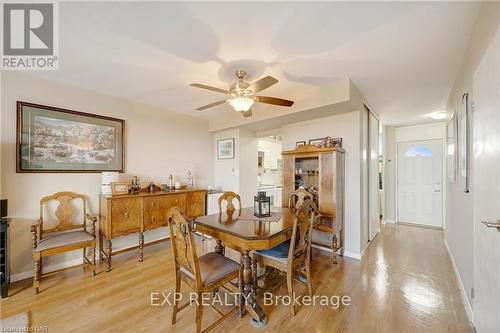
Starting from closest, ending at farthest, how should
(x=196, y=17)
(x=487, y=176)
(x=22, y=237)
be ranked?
(x=487, y=176), (x=196, y=17), (x=22, y=237)

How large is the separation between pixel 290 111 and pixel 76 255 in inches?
144

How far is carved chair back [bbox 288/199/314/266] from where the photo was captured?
5.87 ft

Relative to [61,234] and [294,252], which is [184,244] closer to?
[294,252]

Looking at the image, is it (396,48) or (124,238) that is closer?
(396,48)

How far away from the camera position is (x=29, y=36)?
1.87 meters

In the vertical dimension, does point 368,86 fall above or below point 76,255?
above

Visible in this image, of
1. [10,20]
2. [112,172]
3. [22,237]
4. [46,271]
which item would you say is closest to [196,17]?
[10,20]

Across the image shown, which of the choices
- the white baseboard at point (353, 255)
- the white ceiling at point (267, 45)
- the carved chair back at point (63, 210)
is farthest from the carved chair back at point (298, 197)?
the carved chair back at point (63, 210)

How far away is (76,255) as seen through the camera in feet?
9.25

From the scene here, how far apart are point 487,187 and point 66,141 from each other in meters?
4.28

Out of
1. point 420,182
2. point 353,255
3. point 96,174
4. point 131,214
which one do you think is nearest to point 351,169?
point 353,255

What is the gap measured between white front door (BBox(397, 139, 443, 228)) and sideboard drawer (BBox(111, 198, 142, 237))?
5717mm

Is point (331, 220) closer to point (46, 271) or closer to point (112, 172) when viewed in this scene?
point (112, 172)

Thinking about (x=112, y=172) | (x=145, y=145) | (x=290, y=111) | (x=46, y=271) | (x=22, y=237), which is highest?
(x=290, y=111)
